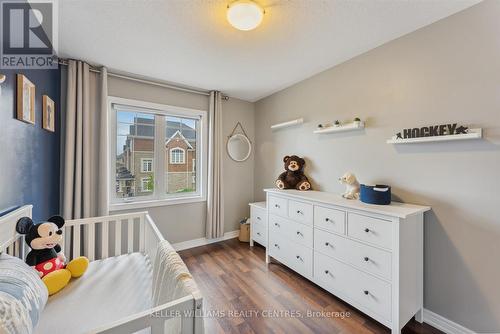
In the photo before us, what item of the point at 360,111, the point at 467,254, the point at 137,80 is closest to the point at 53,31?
the point at 137,80

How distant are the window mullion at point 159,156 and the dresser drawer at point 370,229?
7.73ft

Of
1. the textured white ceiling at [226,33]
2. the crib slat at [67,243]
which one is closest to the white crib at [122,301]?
the crib slat at [67,243]

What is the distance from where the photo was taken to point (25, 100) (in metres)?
1.43

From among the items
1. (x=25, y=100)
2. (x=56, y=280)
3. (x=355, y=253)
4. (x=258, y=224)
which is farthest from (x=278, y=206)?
(x=25, y=100)

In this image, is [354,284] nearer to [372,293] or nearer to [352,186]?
[372,293]

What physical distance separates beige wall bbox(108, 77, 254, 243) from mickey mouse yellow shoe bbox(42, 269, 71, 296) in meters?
1.46

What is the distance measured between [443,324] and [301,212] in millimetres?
1274

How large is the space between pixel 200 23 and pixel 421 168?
205cm

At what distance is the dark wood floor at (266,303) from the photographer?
1.56 metres

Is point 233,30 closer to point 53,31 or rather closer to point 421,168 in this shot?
point 53,31

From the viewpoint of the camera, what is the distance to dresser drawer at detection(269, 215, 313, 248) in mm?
2061

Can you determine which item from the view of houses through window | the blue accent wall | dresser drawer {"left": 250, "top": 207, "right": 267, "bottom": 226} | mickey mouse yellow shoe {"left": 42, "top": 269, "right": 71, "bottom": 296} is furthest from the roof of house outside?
mickey mouse yellow shoe {"left": 42, "top": 269, "right": 71, "bottom": 296}

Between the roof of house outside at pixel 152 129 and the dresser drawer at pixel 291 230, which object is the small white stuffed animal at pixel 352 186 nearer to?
the dresser drawer at pixel 291 230

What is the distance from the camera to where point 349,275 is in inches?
67.1
